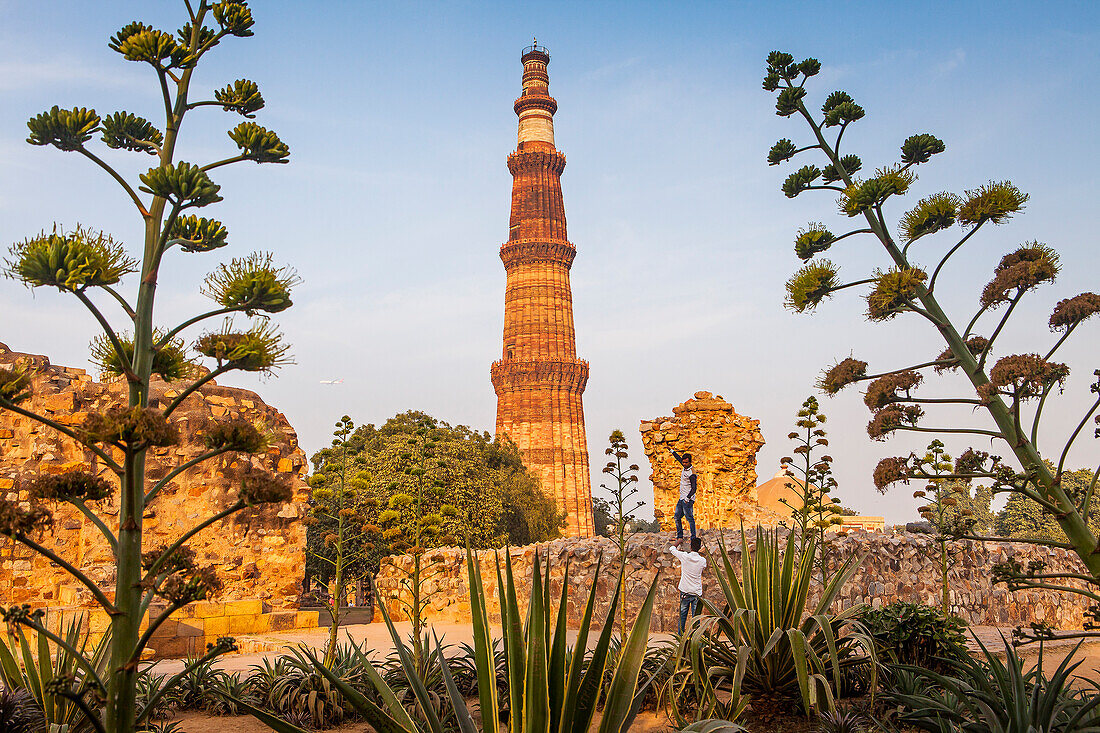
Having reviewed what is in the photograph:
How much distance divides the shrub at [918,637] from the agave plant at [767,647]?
34 cm

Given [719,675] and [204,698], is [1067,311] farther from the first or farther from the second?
[204,698]

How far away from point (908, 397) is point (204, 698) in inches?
174

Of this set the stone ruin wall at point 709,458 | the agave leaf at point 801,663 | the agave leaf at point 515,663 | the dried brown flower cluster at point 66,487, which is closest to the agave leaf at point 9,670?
the dried brown flower cluster at point 66,487

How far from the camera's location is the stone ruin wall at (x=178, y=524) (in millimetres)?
8836

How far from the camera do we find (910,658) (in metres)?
4.70

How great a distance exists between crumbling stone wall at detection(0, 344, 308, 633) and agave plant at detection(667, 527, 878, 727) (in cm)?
646

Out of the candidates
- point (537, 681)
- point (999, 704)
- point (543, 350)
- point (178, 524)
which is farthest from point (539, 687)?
point (543, 350)

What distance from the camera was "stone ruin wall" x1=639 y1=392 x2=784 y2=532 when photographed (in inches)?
572

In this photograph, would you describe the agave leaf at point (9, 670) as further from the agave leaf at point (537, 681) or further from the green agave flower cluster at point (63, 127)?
the agave leaf at point (537, 681)

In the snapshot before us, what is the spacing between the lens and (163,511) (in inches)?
383

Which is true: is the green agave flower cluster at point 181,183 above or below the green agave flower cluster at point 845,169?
below

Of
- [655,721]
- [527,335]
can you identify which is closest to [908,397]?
[655,721]

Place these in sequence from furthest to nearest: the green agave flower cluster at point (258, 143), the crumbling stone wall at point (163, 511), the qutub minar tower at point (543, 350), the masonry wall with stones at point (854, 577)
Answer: the qutub minar tower at point (543, 350) → the masonry wall with stones at point (854, 577) → the crumbling stone wall at point (163, 511) → the green agave flower cluster at point (258, 143)

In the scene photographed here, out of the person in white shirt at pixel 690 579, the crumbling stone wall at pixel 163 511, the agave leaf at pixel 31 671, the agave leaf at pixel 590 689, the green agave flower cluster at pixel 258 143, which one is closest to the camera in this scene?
the agave leaf at pixel 590 689
